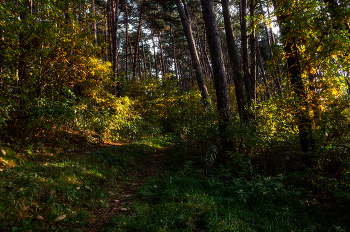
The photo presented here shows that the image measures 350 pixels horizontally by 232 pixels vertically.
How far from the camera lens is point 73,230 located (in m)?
2.87

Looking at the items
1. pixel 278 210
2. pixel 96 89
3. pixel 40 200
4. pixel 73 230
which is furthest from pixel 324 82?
pixel 96 89

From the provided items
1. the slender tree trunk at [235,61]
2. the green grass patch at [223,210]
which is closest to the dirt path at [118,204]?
the green grass patch at [223,210]

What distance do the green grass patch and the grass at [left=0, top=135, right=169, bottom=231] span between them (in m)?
0.78

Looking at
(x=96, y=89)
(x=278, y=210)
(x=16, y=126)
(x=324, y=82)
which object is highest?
(x=96, y=89)

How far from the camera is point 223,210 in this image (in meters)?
3.24

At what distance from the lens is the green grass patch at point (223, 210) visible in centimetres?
285

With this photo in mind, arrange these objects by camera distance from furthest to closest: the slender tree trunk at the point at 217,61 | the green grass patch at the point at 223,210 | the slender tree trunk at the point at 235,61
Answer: the slender tree trunk at the point at 235,61, the slender tree trunk at the point at 217,61, the green grass patch at the point at 223,210

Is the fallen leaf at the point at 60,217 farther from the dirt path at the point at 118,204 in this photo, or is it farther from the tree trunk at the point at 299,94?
the tree trunk at the point at 299,94

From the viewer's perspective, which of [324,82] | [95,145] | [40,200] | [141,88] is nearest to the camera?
[40,200]

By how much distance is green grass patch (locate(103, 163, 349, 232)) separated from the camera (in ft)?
9.34

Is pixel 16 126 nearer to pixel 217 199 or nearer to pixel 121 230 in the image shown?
pixel 121 230

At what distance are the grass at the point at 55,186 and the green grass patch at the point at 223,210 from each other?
2.57ft

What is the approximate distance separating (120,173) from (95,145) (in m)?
2.46

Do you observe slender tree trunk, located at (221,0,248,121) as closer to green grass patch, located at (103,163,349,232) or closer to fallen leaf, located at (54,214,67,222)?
green grass patch, located at (103,163,349,232)
